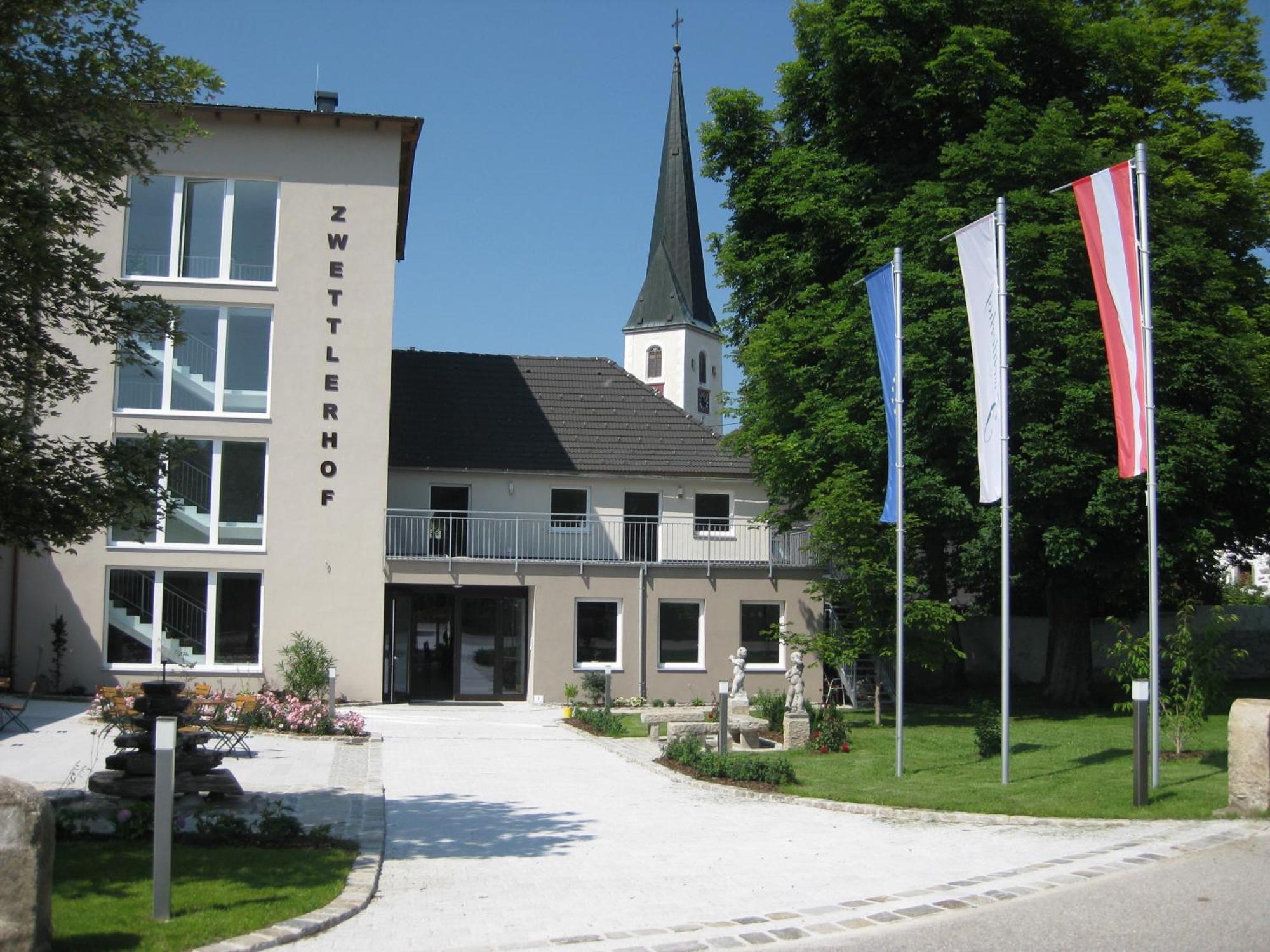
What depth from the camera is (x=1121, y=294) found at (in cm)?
1371

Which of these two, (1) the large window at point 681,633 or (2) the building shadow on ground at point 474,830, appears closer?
→ (2) the building shadow on ground at point 474,830

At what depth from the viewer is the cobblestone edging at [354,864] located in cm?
735

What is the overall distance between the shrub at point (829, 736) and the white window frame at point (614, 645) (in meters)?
9.78

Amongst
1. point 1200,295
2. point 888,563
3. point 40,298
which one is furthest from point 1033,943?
point 1200,295

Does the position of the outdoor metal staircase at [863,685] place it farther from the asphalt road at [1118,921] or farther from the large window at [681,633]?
the asphalt road at [1118,921]

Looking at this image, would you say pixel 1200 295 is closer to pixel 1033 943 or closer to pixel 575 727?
pixel 575 727

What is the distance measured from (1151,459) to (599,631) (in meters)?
16.5

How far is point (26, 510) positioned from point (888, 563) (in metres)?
15.3

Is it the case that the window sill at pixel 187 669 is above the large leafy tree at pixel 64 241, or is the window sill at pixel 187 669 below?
below

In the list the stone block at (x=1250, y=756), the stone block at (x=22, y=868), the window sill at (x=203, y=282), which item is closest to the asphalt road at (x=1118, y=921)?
the stone block at (x=1250, y=756)

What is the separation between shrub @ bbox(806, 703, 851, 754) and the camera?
695 inches

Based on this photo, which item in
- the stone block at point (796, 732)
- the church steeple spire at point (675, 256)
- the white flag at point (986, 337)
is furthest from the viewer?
the church steeple spire at point (675, 256)

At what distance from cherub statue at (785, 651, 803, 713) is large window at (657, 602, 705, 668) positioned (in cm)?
844

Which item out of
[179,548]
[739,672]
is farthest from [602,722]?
[179,548]
